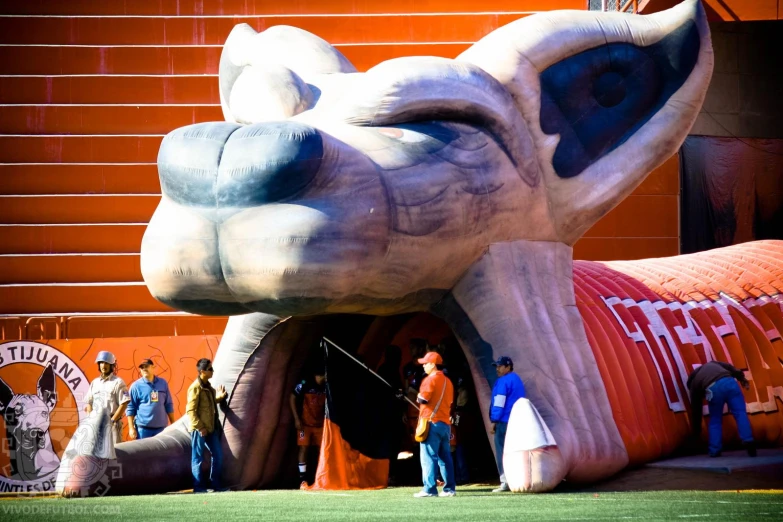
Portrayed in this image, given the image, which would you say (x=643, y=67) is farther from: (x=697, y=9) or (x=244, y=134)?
(x=244, y=134)

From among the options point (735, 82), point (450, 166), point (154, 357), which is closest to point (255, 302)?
point (450, 166)

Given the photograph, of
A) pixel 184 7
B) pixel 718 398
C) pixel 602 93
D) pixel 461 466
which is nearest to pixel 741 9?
pixel 602 93

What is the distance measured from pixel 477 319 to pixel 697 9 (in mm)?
3406

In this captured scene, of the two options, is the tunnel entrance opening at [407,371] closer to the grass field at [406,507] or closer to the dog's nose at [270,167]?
the grass field at [406,507]

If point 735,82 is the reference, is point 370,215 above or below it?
below

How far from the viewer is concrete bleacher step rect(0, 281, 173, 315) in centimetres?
1855

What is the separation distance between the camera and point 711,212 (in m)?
19.9

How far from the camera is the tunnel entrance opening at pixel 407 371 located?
11891 millimetres

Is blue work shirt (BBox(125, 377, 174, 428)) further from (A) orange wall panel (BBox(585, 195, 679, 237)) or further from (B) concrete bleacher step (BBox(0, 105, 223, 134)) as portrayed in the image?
(A) orange wall panel (BBox(585, 195, 679, 237))

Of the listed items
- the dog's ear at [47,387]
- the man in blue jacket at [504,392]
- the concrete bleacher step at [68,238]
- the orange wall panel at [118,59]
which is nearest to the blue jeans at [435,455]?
the man in blue jacket at [504,392]

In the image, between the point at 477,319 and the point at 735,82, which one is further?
the point at 735,82

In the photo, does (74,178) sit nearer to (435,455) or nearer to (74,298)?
(74,298)

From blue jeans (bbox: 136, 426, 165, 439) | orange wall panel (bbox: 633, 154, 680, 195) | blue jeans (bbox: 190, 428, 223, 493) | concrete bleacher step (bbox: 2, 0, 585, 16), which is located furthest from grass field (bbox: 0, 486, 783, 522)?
concrete bleacher step (bbox: 2, 0, 585, 16)

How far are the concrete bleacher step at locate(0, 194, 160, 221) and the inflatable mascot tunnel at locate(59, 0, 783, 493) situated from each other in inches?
→ 303
